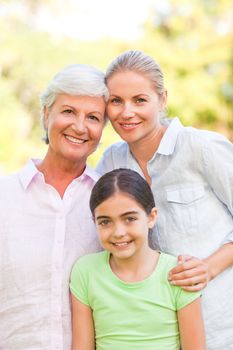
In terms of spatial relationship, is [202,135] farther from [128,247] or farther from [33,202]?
[33,202]

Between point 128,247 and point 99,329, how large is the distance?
336mm

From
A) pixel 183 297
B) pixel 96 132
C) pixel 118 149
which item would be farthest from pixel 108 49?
pixel 183 297

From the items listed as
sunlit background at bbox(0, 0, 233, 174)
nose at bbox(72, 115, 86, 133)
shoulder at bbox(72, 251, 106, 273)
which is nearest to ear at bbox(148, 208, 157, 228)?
shoulder at bbox(72, 251, 106, 273)

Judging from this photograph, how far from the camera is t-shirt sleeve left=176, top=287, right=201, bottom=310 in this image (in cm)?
232

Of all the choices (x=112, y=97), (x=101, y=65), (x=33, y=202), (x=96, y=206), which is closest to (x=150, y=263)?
(x=96, y=206)

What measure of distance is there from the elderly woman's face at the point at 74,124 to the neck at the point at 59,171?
0.05 m

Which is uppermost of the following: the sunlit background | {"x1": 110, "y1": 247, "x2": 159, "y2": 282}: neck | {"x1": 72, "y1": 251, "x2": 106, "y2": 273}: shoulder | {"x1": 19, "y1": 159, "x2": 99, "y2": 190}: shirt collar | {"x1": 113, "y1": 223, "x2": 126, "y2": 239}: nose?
the sunlit background

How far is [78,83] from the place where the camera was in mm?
2564

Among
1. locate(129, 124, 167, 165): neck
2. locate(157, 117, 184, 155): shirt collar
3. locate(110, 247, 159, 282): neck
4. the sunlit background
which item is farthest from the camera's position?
the sunlit background

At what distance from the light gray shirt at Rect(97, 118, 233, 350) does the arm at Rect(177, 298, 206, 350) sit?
160 millimetres

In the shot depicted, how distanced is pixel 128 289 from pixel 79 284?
206 millimetres

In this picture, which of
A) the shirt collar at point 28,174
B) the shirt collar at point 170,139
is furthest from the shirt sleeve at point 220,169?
the shirt collar at point 28,174

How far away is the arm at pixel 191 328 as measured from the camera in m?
2.30

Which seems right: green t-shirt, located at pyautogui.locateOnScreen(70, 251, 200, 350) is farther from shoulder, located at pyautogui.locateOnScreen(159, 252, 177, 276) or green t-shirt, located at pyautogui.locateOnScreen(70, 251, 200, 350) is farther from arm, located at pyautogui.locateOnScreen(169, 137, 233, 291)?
arm, located at pyautogui.locateOnScreen(169, 137, 233, 291)
